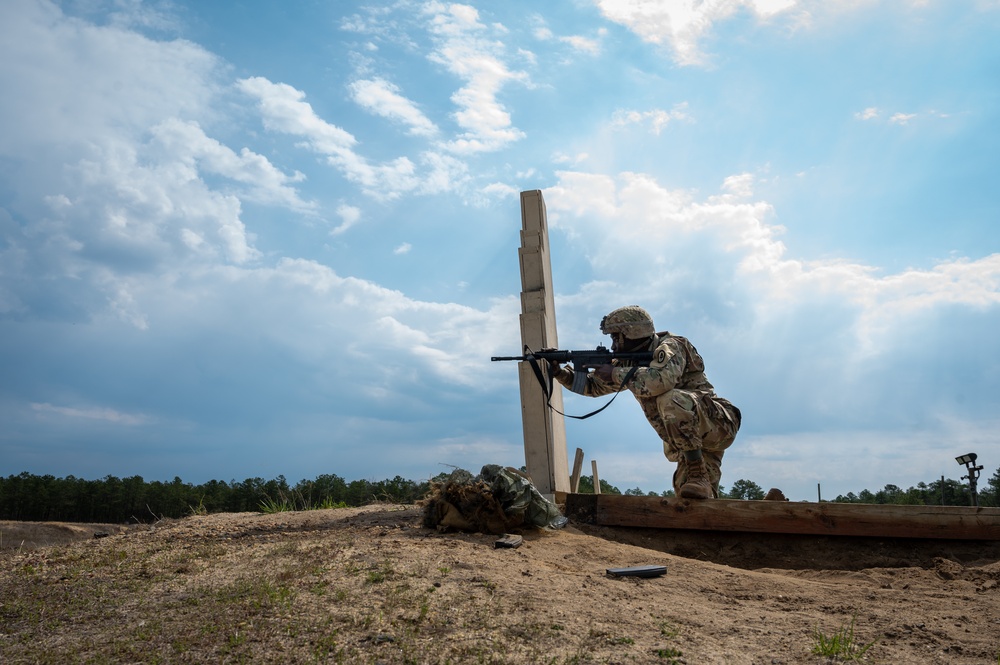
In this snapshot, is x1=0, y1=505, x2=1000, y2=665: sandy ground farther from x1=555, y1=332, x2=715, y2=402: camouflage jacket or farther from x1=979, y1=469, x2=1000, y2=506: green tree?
x1=979, y1=469, x2=1000, y2=506: green tree

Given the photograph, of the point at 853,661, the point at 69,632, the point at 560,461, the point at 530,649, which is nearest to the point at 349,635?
the point at 530,649

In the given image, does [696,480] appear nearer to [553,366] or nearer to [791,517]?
[791,517]

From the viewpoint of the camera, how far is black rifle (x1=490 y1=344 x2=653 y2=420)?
764 centimetres

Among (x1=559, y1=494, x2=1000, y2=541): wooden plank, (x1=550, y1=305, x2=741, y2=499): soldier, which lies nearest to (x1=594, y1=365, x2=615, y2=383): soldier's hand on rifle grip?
(x1=550, y1=305, x2=741, y2=499): soldier

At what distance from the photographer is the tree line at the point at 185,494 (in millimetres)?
10766

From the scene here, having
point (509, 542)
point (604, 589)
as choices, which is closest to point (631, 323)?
point (509, 542)

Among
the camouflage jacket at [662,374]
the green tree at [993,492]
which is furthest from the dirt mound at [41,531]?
the green tree at [993,492]

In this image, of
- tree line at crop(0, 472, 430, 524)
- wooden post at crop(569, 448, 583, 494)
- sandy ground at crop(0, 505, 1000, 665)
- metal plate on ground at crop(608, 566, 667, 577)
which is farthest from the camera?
tree line at crop(0, 472, 430, 524)

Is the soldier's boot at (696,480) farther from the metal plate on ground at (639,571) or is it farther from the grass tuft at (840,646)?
the grass tuft at (840,646)

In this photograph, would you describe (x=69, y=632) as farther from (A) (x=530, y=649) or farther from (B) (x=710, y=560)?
(B) (x=710, y=560)

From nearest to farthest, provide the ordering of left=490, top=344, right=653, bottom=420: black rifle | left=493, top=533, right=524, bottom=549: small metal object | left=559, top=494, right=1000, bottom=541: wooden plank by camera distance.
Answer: left=493, top=533, right=524, bottom=549: small metal object → left=559, top=494, right=1000, bottom=541: wooden plank → left=490, top=344, right=653, bottom=420: black rifle

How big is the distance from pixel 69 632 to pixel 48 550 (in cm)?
263

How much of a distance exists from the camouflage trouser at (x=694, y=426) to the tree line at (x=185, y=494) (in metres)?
3.47

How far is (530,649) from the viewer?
3502 mm
